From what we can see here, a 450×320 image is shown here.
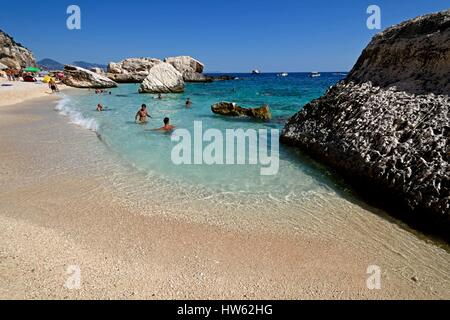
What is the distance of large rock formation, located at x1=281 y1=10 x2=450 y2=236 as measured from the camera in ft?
17.0

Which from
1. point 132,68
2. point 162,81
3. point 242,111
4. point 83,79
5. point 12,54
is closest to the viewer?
point 242,111

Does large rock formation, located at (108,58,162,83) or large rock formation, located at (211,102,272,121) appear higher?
large rock formation, located at (108,58,162,83)

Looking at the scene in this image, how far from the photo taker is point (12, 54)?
2992 inches

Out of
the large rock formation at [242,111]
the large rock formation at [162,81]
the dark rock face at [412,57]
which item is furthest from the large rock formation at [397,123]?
the large rock formation at [162,81]

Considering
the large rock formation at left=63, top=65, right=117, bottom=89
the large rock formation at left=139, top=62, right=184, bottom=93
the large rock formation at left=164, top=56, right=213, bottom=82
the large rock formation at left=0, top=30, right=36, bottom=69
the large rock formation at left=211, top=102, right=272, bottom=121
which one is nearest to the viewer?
the large rock formation at left=211, top=102, right=272, bottom=121

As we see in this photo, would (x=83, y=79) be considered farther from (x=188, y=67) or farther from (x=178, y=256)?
(x=178, y=256)

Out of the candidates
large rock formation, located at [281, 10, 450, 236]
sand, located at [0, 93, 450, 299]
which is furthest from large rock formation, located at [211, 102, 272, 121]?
sand, located at [0, 93, 450, 299]

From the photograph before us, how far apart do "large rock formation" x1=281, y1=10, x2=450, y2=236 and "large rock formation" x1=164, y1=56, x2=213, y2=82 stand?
63398 millimetres

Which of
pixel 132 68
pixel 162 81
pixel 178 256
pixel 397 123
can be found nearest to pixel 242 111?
pixel 397 123

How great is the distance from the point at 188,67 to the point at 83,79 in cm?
3127

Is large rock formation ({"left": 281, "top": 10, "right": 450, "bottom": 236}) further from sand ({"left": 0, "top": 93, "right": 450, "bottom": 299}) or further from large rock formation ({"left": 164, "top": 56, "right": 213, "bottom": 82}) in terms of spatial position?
large rock formation ({"left": 164, "top": 56, "right": 213, "bottom": 82})

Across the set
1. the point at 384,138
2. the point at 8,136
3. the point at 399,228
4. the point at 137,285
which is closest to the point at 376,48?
the point at 384,138

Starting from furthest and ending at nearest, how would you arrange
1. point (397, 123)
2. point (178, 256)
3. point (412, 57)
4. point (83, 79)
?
point (83, 79)
point (412, 57)
point (397, 123)
point (178, 256)
